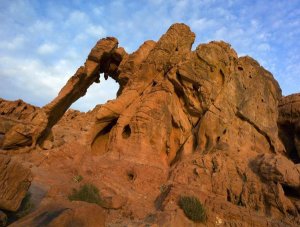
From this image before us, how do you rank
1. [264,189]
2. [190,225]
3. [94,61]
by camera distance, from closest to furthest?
[190,225] < [264,189] < [94,61]

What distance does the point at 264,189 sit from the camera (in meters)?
11.5

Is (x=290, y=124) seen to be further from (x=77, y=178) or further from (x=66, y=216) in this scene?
(x=66, y=216)

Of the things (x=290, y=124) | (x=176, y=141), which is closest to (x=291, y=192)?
(x=176, y=141)

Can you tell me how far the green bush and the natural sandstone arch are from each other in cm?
914

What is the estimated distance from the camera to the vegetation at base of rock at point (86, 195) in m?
10.7

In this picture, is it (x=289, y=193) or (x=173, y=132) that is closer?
(x=289, y=193)

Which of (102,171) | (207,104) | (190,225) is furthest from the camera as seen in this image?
(207,104)

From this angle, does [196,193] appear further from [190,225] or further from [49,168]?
[49,168]

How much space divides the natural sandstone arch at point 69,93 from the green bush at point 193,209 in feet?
30.0

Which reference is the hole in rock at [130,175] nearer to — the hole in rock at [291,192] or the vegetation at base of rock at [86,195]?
the vegetation at base of rock at [86,195]

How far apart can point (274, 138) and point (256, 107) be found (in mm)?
2166

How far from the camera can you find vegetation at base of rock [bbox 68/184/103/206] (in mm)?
10656

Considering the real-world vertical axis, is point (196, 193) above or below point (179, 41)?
below

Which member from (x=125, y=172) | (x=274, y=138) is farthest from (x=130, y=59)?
(x=274, y=138)
